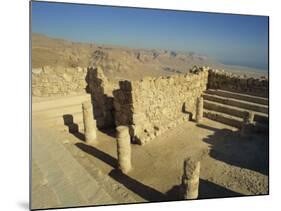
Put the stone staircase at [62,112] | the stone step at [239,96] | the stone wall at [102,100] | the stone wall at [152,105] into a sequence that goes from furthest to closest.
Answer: the stone wall at [102,100], the stone step at [239,96], the stone wall at [152,105], the stone staircase at [62,112]

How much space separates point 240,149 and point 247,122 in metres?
1.32

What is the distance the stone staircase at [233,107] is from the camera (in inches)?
348

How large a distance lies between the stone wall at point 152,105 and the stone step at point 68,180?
371 centimetres

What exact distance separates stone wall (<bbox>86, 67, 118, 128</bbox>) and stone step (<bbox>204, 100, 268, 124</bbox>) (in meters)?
4.04

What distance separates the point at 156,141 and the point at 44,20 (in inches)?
198

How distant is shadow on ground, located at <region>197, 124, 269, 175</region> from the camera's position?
22.2 feet

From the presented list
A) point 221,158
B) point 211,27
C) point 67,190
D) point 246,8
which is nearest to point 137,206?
point 67,190

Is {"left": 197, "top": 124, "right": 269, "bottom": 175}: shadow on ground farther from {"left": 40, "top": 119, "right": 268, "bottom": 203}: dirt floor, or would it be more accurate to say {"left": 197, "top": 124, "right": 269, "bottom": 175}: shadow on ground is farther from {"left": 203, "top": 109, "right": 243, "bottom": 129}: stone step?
{"left": 203, "top": 109, "right": 243, "bottom": 129}: stone step

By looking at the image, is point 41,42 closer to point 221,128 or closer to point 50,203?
point 50,203

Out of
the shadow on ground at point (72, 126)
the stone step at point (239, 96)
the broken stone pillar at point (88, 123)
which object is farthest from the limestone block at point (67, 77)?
the stone step at point (239, 96)

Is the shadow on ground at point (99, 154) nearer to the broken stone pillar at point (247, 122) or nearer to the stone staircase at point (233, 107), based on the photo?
the broken stone pillar at point (247, 122)

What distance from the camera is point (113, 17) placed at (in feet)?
18.0

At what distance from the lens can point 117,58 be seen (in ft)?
35.7

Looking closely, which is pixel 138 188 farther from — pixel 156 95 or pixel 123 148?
pixel 156 95
